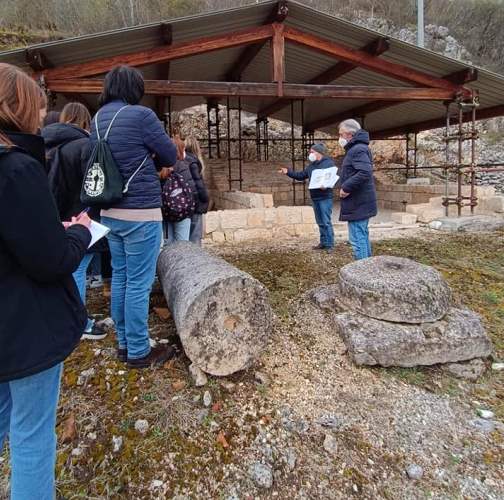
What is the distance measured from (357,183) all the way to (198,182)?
5.81 ft

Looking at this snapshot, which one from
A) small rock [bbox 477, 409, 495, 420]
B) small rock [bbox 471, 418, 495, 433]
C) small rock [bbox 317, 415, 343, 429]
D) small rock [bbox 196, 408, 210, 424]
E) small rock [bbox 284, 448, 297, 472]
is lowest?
small rock [bbox 471, 418, 495, 433]

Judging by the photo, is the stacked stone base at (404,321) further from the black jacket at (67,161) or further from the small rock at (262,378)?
the black jacket at (67,161)

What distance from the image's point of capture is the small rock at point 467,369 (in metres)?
2.92

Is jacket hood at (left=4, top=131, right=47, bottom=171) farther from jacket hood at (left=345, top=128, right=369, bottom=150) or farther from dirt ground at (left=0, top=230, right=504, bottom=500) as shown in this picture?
jacket hood at (left=345, top=128, right=369, bottom=150)

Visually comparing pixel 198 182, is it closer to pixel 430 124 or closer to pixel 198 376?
pixel 198 376

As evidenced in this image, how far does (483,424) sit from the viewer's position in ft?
7.99

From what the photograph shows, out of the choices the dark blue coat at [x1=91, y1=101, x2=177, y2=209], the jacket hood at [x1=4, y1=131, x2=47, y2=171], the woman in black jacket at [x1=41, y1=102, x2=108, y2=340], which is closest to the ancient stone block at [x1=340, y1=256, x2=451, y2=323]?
the dark blue coat at [x1=91, y1=101, x2=177, y2=209]

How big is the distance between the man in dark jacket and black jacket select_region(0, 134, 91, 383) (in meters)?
3.55

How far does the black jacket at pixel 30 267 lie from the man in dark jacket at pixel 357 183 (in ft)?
11.6

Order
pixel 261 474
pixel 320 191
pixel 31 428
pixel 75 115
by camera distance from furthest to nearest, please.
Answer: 1. pixel 320 191
2. pixel 75 115
3. pixel 261 474
4. pixel 31 428

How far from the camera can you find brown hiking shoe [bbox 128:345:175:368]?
267cm

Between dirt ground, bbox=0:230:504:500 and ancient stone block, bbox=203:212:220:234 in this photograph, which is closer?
dirt ground, bbox=0:230:504:500

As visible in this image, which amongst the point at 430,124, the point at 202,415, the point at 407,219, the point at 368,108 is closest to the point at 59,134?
the point at 202,415

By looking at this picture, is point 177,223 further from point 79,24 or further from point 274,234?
point 79,24
